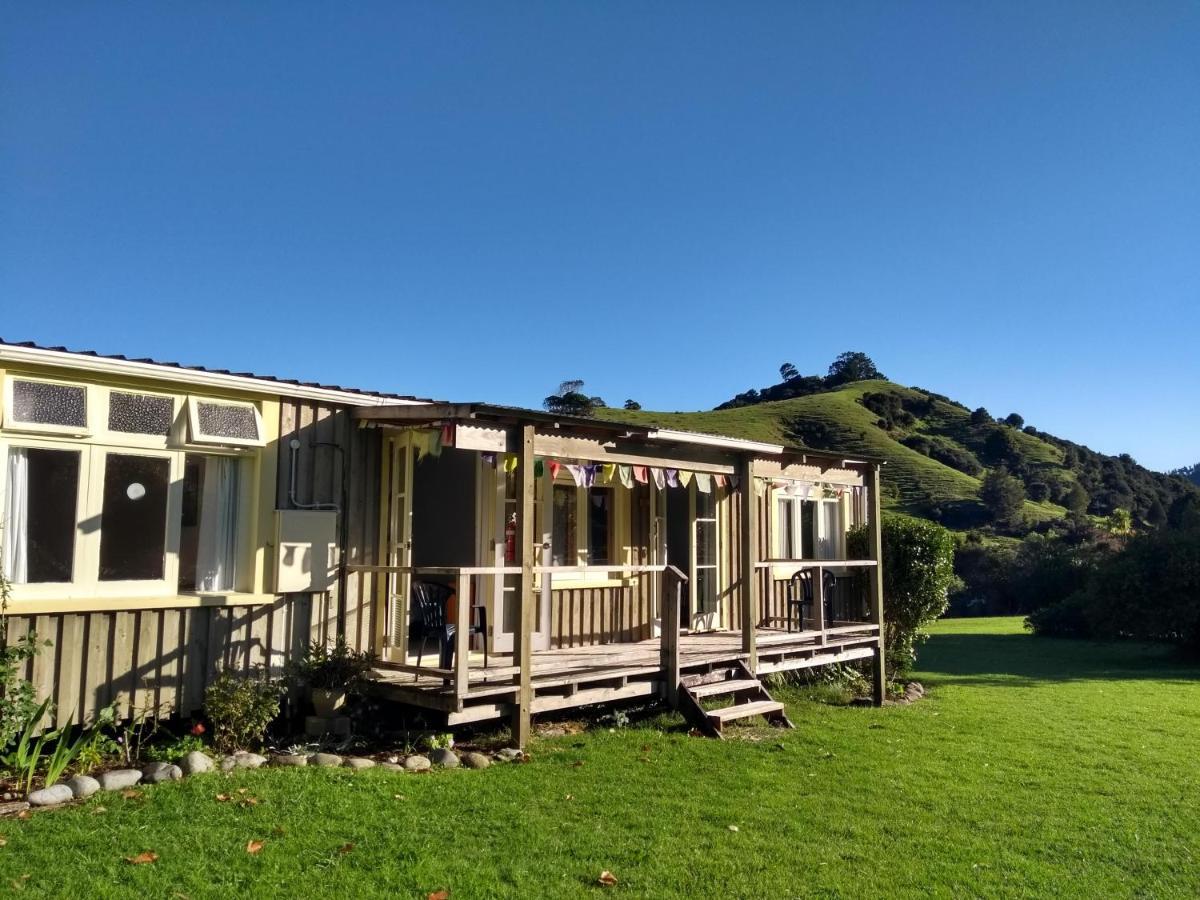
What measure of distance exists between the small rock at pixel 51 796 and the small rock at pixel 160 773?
466mm

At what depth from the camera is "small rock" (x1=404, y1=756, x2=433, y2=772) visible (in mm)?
6809

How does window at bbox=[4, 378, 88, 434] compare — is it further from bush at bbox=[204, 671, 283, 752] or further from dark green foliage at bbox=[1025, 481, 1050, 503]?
dark green foliage at bbox=[1025, 481, 1050, 503]

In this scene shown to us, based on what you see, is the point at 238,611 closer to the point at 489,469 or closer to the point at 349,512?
the point at 349,512

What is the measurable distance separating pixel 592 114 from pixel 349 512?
826 cm

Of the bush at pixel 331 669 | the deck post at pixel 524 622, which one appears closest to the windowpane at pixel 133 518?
the bush at pixel 331 669

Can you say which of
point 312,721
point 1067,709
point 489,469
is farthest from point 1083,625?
point 312,721

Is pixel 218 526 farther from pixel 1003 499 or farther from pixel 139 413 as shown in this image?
pixel 1003 499

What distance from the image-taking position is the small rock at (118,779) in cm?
582

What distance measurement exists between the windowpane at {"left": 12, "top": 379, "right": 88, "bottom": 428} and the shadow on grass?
12.5m

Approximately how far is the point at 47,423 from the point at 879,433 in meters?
75.3

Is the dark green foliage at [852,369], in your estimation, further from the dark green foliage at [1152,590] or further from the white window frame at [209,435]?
the white window frame at [209,435]

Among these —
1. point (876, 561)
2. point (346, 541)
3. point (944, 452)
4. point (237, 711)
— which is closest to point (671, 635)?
point (346, 541)

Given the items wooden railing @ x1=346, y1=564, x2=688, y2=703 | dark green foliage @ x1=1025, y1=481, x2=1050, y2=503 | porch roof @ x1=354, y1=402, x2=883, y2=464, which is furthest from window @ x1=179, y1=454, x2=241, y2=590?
dark green foliage @ x1=1025, y1=481, x2=1050, y2=503

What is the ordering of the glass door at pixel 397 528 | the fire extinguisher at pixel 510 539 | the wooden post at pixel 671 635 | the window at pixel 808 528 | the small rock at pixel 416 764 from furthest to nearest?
the window at pixel 808 528, the fire extinguisher at pixel 510 539, the wooden post at pixel 671 635, the glass door at pixel 397 528, the small rock at pixel 416 764
